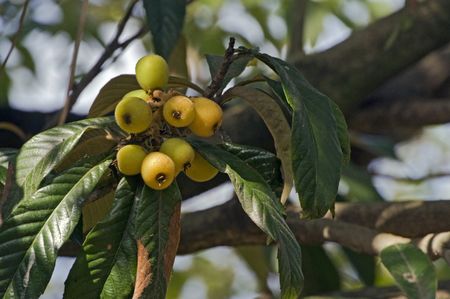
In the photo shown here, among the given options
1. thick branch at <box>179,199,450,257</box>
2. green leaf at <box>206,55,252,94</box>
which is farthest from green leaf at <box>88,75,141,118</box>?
thick branch at <box>179,199,450,257</box>

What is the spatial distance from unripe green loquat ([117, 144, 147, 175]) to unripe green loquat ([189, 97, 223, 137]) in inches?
2.3

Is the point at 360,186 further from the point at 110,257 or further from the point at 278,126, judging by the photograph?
the point at 110,257

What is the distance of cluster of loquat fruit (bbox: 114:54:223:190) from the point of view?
3.04 ft

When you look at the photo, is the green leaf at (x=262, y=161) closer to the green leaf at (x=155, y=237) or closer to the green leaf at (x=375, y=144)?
the green leaf at (x=155, y=237)

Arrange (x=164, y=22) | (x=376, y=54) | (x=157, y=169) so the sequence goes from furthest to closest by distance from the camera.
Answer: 1. (x=376, y=54)
2. (x=164, y=22)
3. (x=157, y=169)

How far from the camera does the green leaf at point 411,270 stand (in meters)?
1.22

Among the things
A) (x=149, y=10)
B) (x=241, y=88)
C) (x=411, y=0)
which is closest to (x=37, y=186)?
(x=241, y=88)

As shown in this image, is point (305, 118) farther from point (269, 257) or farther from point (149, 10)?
point (269, 257)

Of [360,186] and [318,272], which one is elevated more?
[360,186]

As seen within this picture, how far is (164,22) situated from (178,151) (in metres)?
0.56

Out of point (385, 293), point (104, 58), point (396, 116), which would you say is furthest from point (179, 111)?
point (396, 116)

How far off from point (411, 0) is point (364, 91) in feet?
1.06

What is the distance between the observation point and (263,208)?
37.5 inches

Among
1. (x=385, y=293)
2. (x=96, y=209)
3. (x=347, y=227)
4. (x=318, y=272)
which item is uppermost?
(x=96, y=209)
